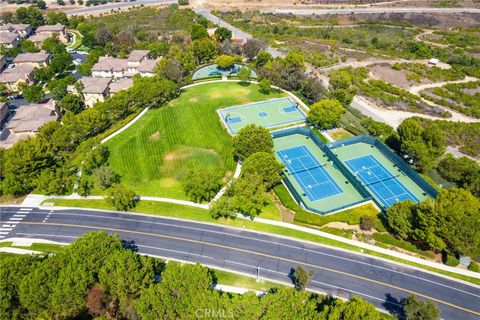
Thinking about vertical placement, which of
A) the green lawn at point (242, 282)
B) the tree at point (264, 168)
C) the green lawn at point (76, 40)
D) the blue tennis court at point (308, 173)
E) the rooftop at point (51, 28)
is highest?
the tree at point (264, 168)

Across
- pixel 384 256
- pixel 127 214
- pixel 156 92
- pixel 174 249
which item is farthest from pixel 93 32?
pixel 384 256

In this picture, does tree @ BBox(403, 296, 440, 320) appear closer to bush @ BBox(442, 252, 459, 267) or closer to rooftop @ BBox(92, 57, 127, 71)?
bush @ BBox(442, 252, 459, 267)

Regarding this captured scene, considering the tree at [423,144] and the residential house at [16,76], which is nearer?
the tree at [423,144]

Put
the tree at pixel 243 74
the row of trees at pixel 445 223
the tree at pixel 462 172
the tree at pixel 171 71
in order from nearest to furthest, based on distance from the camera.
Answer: the row of trees at pixel 445 223, the tree at pixel 462 172, the tree at pixel 171 71, the tree at pixel 243 74

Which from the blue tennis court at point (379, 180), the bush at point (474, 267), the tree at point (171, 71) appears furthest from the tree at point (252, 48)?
the bush at point (474, 267)

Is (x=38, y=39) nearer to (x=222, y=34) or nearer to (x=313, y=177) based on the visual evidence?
(x=222, y=34)

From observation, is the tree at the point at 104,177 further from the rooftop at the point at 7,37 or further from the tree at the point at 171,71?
the rooftop at the point at 7,37

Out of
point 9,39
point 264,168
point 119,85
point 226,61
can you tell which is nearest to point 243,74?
A: point 226,61
